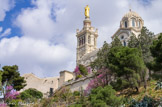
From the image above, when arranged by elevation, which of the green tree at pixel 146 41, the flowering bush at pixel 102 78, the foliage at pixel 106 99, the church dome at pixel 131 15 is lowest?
the foliage at pixel 106 99

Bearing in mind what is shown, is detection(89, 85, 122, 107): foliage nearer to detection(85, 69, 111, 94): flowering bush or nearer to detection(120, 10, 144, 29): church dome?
detection(85, 69, 111, 94): flowering bush

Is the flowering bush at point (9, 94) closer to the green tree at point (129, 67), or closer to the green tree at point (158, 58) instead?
the green tree at point (129, 67)

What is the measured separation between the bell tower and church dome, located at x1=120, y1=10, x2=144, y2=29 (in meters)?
19.6

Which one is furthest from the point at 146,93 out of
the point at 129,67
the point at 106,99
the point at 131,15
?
the point at 131,15

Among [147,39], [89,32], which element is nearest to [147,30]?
[147,39]

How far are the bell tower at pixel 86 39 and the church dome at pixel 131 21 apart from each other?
19.6 metres

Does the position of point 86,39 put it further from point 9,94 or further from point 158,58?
point 158,58

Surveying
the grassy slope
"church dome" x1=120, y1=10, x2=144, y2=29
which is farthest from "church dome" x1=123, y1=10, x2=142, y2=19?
the grassy slope

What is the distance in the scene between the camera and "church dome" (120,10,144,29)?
51.3m

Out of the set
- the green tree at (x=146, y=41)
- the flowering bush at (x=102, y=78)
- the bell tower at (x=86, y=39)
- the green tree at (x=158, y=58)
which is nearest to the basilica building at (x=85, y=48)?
the bell tower at (x=86, y=39)

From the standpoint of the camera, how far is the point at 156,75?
690 inches

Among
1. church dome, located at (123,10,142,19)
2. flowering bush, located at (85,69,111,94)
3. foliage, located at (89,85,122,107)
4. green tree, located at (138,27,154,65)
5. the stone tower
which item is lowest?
foliage, located at (89,85,122,107)

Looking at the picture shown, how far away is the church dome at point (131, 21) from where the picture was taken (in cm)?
5131

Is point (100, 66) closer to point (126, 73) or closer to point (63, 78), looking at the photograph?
point (126, 73)
